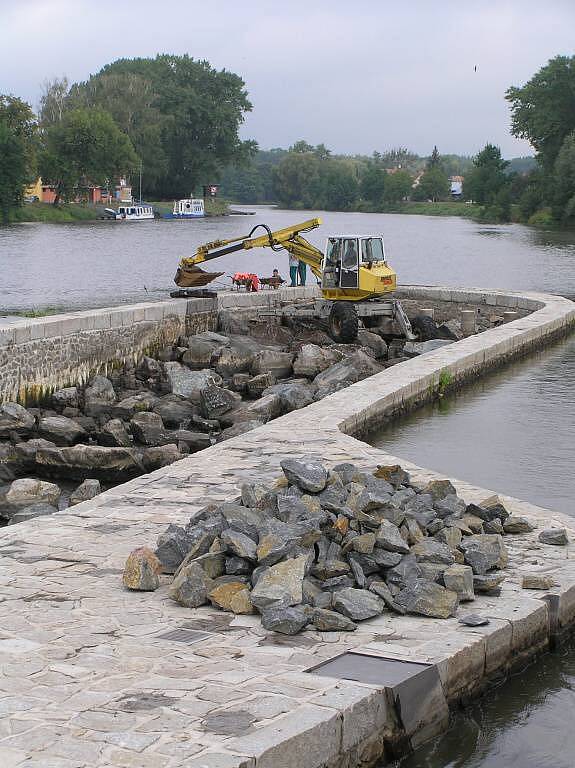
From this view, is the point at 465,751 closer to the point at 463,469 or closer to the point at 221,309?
the point at 463,469

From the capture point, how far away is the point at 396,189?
439 ft

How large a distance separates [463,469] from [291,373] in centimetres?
784

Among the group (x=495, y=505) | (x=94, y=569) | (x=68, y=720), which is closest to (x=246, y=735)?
(x=68, y=720)

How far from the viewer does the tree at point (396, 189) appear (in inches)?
5246

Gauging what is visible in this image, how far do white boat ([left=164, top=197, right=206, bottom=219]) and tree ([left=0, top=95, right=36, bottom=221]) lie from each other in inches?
694

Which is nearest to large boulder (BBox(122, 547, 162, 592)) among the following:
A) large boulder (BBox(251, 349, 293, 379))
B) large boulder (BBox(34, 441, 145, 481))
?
large boulder (BBox(34, 441, 145, 481))

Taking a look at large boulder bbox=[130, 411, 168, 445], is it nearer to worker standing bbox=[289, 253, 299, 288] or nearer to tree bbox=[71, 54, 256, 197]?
worker standing bbox=[289, 253, 299, 288]

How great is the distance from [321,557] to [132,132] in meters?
95.2

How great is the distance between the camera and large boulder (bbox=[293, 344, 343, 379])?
63.5 ft

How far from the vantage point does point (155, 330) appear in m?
20.5

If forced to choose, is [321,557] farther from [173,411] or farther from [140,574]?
[173,411]

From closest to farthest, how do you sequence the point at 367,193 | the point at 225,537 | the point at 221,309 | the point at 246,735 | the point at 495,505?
1. the point at 246,735
2. the point at 225,537
3. the point at 495,505
4. the point at 221,309
5. the point at 367,193

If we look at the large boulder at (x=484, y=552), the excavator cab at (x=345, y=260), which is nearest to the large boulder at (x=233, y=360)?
the excavator cab at (x=345, y=260)

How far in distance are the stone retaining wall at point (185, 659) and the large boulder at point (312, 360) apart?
10.3m
